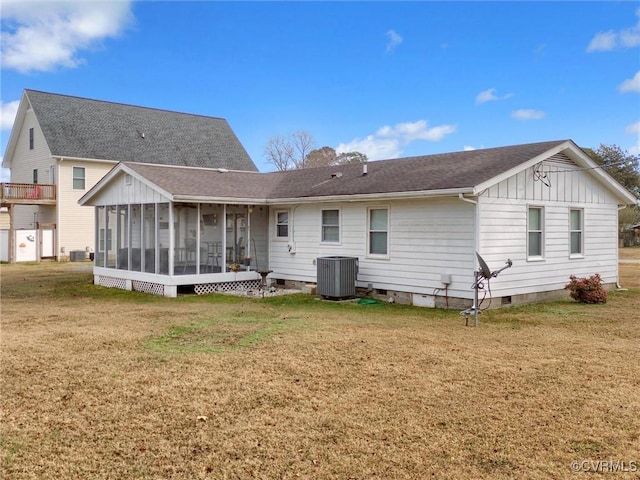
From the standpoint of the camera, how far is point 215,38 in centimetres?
2136

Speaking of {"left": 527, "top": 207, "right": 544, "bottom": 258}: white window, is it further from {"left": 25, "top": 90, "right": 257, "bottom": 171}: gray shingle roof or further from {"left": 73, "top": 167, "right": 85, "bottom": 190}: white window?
{"left": 73, "top": 167, "right": 85, "bottom": 190}: white window

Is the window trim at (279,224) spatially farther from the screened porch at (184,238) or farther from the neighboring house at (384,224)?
the screened porch at (184,238)

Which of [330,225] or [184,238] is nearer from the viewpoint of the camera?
[184,238]

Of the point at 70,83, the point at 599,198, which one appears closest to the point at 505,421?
the point at 599,198

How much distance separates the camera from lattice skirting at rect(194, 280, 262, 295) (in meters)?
13.9

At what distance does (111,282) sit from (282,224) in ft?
17.4

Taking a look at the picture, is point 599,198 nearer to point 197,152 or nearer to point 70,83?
point 197,152

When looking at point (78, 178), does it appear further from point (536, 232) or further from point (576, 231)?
point (576, 231)

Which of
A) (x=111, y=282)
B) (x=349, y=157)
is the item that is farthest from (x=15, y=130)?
(x=349, y=157)

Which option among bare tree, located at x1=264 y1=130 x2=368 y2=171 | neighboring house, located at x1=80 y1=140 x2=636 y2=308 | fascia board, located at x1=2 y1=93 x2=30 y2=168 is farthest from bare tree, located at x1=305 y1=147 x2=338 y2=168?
neighboring house, located at x1=80 y1=140 x2=636 y2=308

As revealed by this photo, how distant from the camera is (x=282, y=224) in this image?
15.0 metres

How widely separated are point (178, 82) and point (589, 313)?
91.0 ft

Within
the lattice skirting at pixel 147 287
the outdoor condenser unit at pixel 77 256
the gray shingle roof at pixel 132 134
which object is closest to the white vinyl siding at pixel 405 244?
the lattice skirting at pixel 147 287

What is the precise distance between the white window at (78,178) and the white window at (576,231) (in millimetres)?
22629
